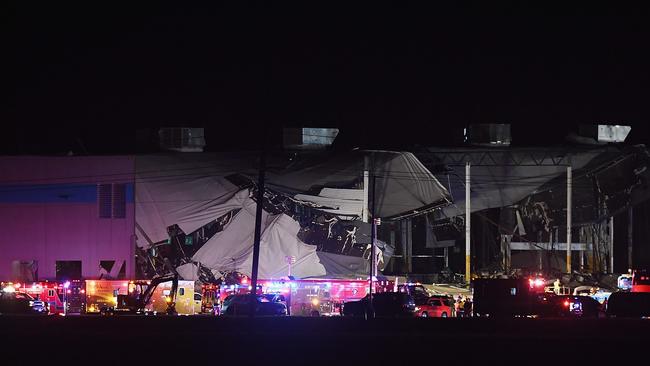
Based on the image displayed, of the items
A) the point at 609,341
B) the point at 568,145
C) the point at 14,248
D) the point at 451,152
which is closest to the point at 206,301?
the point at 14,248

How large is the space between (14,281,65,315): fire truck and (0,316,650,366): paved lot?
61.5 ft

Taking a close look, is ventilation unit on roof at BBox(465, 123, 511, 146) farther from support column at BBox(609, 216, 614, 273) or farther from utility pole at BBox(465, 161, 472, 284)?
support column at BBox(609, 216, 614, 273)

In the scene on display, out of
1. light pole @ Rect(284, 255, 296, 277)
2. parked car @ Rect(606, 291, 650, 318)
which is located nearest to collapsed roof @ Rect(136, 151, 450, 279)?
light pole @ Rect(284, 255, 296, 277)

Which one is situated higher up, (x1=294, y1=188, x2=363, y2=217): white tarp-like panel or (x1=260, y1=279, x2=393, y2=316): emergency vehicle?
(x1=294, y1=188, x2=363, y2=217): white tarp-like panel

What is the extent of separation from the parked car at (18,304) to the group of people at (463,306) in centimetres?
2174

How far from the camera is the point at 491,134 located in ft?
208

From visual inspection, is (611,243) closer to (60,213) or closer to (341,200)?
(341,200)

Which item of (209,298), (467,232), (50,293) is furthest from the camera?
(467,232)

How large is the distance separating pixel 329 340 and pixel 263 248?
1015 inches

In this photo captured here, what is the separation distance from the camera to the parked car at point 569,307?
152ft

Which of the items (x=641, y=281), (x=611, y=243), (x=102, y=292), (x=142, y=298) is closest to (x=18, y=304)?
(x=102, y=292)

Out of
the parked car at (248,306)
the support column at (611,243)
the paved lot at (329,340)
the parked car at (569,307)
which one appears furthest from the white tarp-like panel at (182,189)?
the support column at (611,243)

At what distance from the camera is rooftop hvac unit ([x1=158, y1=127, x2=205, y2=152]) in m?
64.4

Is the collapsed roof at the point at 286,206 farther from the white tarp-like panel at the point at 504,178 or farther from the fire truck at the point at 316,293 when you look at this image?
the white tarp-like panel at the point at 504,178
